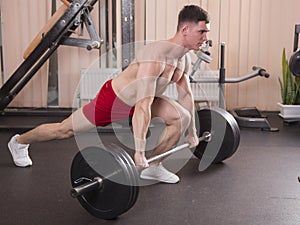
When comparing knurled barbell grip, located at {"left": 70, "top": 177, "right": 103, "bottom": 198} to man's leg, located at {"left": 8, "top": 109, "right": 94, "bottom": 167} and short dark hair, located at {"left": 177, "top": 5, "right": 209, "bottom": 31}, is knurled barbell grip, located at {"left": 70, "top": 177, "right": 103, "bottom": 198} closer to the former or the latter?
man's leg, located at {"left": 8, "top": 109, "right": 94, "bottom": 167}

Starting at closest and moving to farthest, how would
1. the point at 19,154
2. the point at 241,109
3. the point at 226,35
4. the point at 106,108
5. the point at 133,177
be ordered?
the point at 133,177 < the point at 106,108 < the point at 19,154 < the point at 241,109 < the point at 226,35

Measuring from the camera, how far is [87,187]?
1968 millimetres

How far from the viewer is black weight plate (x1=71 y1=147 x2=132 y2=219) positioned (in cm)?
197

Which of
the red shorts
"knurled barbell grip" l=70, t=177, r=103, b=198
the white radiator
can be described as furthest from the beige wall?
"knurled barbell grip" l=70, t=177, r=103, b=198

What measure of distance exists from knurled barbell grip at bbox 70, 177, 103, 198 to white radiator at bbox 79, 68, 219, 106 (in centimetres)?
255

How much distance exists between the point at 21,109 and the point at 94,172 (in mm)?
3018

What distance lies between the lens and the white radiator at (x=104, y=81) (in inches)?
178

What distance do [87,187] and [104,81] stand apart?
8.70ft

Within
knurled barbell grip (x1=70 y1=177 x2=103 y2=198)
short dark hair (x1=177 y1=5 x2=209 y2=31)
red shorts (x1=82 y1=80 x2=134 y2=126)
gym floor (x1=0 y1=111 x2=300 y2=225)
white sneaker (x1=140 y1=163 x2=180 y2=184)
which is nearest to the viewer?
knurled barbell grip (x1=70 y1=177 x2=103 y2=198)

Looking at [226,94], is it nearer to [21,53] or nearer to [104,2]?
[104,2]

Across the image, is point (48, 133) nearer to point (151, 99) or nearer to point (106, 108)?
point (106, 108)

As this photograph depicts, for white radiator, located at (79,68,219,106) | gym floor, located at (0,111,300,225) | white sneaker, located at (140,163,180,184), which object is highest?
white radiator, located at (79,68,219,106)

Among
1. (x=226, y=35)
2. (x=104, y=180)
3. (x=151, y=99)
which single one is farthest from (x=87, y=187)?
(x=226, y=35)

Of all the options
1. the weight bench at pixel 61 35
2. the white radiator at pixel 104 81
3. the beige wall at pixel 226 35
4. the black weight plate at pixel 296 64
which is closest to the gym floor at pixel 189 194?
the black weight plate at pixel 296 64
